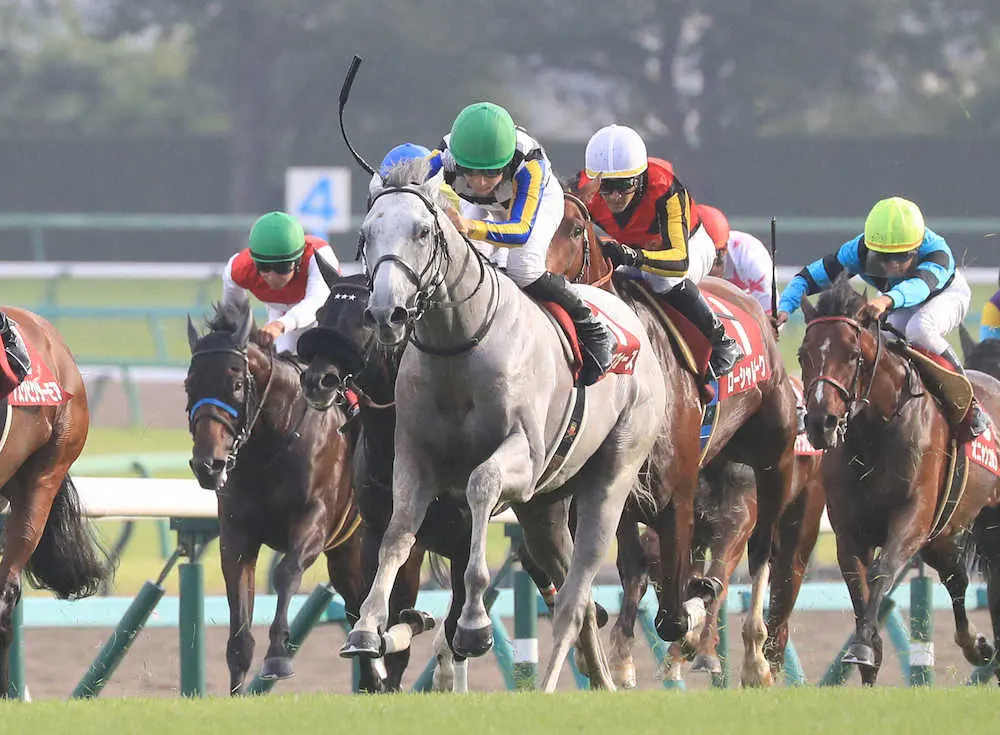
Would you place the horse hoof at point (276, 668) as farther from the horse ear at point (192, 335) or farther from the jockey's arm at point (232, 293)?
the jockey's arm at point (232, 293)

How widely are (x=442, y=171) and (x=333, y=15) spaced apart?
Result: 26.0 metres

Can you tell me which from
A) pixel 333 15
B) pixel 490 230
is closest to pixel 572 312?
pixel 490 230

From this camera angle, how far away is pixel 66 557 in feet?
25.1

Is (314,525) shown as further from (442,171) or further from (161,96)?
(161,96)

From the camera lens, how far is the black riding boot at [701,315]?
6898 mm

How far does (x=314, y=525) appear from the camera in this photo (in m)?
7.57

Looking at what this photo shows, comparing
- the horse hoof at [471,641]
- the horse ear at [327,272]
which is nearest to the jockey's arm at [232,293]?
the horse ear at [327,272]

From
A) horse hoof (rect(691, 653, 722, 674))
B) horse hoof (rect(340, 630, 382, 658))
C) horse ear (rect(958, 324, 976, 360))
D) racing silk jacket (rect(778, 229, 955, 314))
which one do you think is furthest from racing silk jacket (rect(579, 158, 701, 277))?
horse ear (rect(958, 324, 976, 360))

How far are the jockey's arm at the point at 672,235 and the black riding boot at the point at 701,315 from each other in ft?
0.21

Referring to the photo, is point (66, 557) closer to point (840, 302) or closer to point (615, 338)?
point (615, 338)

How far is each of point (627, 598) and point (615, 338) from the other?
4.34 feet

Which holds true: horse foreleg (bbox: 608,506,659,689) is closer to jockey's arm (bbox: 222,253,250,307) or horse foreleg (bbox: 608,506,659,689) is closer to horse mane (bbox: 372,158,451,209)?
jockey's arm (bbox: 222,253,250,307)

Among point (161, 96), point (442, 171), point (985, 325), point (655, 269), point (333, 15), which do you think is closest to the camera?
point (442, 171)

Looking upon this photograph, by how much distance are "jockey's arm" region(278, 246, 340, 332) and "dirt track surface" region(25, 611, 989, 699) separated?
1.85m
